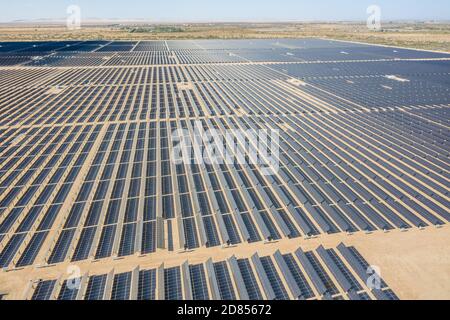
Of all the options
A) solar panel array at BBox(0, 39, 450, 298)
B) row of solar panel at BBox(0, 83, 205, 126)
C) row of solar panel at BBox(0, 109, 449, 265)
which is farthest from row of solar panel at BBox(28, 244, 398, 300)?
row of solar panel at BBox(0, 83, 205, 126)

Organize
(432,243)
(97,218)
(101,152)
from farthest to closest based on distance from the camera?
(101,152) → (97,218) → (432,243)

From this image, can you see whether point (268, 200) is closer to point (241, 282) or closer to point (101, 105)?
point (241, 282)

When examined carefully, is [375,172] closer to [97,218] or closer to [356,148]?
[356,148]

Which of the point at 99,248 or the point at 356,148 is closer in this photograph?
the point at 99,248

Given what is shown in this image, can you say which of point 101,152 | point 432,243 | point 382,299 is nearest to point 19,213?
point 101,152

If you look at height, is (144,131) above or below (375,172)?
above

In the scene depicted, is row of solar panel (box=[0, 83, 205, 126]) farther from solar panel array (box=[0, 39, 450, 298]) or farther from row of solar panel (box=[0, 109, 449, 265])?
row of solar panel (box=[0, 109, 449, 265])
